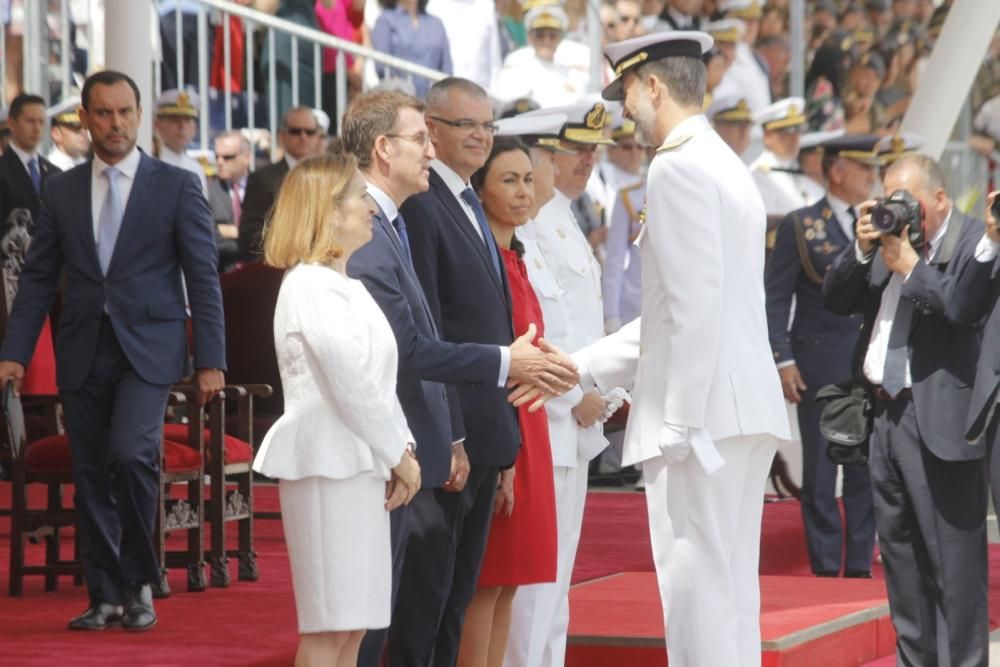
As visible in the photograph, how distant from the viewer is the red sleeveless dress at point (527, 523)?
522cm

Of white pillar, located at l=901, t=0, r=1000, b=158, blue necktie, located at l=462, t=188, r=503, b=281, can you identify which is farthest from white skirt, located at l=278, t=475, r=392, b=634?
white pillar, located at l=901, t=0, r=1000, b=158

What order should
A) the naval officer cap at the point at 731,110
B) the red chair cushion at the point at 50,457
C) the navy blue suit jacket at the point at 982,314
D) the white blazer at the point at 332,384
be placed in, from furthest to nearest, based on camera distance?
the naval officer cap at the point at 731,110 → the red chair cushion at the point at 50,457 → the navy blue suit jacket at the point at 982,314 → the white blazer at the point at 332,384

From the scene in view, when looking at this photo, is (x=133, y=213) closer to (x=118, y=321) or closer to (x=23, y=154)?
(x=118, y=321)

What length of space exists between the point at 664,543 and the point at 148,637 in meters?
1.74

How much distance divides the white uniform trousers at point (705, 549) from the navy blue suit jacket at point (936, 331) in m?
0.99

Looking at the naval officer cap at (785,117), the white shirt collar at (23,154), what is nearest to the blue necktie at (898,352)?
the white shirt collar at (23,154)

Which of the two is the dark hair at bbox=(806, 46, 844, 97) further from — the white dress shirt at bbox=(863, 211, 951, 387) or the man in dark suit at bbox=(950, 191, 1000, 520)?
the man in dark suit at bbox=(950, 191, 1000, 520)

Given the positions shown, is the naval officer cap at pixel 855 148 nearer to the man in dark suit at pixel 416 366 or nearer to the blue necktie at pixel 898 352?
the blue necktie at pixel 898 352

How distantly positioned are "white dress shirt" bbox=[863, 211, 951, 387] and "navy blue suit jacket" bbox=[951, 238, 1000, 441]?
269 mm

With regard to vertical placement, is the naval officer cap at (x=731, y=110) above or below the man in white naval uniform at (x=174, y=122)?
above

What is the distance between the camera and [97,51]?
10.4 meters

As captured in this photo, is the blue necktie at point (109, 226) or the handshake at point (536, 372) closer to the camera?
the handshake at point (536, 372)

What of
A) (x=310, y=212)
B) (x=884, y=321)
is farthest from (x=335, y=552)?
(x=884, y=321)

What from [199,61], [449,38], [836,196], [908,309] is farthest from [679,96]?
[449,38]
